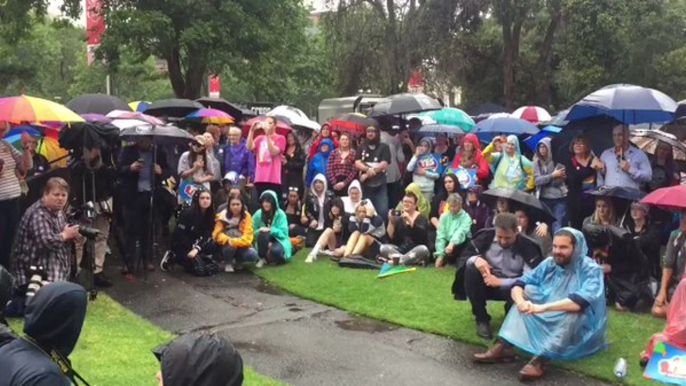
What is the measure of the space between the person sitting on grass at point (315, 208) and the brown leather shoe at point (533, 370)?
5931 millimetres

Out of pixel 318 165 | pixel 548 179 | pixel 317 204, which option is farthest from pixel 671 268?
pixel 318 165

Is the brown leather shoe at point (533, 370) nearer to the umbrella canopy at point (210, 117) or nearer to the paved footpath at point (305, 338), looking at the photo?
the paved footpath at point (305, 338)

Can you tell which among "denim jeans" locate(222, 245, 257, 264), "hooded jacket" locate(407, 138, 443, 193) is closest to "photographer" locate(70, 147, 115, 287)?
"denim jeans" locate(222, 245, 257, 264)

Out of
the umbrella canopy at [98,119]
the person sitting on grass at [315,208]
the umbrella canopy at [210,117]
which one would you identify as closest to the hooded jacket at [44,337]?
the umbrella canopy at [98,119]

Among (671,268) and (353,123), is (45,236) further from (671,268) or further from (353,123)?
(353,123)

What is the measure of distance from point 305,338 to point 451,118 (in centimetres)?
677

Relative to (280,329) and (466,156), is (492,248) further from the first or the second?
(466,156)

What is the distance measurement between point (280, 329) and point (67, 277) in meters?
2.30

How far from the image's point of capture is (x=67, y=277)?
770cm

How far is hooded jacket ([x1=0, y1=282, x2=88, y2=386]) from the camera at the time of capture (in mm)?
2869

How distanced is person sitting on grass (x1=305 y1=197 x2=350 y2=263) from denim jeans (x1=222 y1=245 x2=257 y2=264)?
0.99 meters

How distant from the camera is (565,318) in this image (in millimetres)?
6219

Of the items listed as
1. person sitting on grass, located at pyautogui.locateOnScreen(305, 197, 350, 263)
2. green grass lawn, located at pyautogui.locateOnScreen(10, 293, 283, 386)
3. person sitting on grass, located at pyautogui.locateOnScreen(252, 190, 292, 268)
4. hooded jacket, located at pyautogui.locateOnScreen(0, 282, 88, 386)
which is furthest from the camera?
person sitting on grass, located at pyautogui.locateOnScreen(305, 197, 350, 263)

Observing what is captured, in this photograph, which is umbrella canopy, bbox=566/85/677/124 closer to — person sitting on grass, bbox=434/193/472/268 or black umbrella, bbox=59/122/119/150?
person sitting on grass, bbox=434/193/472/268
